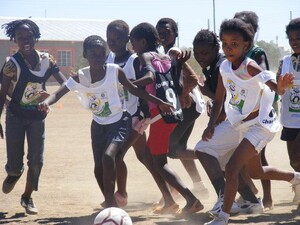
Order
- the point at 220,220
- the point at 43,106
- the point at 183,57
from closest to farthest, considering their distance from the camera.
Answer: the point at 220,220, the point at 43,106, the point at 183,57

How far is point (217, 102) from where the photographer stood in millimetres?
6461

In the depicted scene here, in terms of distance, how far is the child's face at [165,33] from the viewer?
305 inches

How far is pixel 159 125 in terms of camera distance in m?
6.89

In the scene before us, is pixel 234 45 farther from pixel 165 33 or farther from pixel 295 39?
pixel 165 33

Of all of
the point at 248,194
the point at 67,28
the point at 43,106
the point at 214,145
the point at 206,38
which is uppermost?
the point at 206,38

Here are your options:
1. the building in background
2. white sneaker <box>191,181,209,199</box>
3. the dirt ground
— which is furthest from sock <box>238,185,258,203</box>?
the building in background

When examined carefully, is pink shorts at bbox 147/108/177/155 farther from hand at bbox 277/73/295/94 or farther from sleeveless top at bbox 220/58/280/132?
hand at bbox 277/73/295/94

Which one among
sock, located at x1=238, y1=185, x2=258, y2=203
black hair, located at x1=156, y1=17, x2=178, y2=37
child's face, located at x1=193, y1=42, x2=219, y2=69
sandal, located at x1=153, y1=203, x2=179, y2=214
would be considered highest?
black hair, located at x1=156, y1=17, x2=178, y2=37

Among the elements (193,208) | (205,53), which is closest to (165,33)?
(205,53)

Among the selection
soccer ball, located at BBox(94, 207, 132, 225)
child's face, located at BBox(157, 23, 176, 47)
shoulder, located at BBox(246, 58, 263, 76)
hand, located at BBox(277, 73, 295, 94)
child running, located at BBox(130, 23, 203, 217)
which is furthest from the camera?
child's face, located at BBox(157, 23, 176, 47)

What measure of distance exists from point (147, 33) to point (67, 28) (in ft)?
191

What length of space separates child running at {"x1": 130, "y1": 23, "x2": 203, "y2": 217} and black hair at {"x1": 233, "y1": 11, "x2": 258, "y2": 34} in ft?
2.94


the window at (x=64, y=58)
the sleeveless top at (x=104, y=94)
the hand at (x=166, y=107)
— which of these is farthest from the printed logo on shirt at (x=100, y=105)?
the window at (x=64, y=58)

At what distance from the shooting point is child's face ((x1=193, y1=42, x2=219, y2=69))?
687 cm
